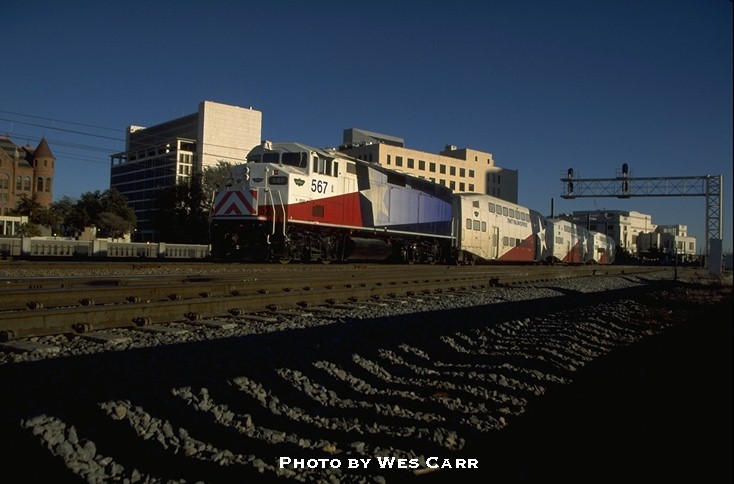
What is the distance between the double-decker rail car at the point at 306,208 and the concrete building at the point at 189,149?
85134mm

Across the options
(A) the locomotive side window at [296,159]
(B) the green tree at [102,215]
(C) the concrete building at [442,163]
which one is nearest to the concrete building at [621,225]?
(C) the concrete building at [442,163]

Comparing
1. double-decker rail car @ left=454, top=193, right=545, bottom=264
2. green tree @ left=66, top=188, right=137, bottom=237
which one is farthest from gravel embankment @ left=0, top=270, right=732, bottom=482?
green tree @ left=66, top=188, right=137, bottom=237

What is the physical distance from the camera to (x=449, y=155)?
103 meters

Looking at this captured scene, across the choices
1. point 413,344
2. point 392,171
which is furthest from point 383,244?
point 413,344

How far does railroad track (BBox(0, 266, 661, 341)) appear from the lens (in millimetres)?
6324

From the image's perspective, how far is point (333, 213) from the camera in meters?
18.6

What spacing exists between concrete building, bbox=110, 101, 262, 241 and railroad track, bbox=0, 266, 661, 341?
9279cm

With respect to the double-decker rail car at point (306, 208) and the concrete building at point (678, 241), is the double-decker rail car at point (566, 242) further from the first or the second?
the double-decker rail car at point (306, 208)

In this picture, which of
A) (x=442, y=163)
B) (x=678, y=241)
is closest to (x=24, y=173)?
(x=442, y=163)

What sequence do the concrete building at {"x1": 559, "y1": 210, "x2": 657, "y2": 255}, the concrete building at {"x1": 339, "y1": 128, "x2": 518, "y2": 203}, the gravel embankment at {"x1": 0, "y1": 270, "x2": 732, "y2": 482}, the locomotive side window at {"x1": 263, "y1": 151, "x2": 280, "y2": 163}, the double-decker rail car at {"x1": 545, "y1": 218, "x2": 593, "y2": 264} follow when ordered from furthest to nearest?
the concrete building at {"x1": 339, "y1": 128, "x2": 518, "y2": 203} → the concrete building at {"x1": 559, "y1": 210, "x2": 657, "y2": 255} → the double-decker rail car at {"x1": 545, "y1": 218, "x2": 593, "y2": 264} → the locomotive side window at {"x1": 263, "y1": 151, "x2": 280, "y2": 163} → the gravel embankment at {"x1": 0, "y1": 270, "x2": 732, "y2": 482}

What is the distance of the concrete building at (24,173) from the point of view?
88.1 meters

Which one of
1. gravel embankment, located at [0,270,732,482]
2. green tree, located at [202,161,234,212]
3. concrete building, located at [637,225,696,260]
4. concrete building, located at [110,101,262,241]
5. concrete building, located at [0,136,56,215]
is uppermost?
concrete building, located at [110,101,262,241]

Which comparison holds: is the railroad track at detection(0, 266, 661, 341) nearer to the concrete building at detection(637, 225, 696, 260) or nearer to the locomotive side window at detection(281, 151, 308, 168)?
the locomotive side window at detection(281, 151, 308, 168)

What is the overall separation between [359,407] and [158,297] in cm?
588
